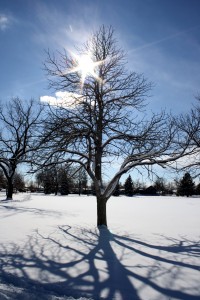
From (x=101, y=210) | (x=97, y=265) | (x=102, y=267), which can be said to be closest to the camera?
(x=102, y=267)

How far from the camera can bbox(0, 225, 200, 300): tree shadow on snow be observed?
4.82 metres

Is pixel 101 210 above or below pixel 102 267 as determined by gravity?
above

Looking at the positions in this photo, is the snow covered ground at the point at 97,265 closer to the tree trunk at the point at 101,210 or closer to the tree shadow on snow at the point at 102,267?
the tree shadow on snow at the point at 102,267

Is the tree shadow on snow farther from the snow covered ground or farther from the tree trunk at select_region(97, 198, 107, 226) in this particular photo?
the tree trunk at select_region(97, 198, 107, 226)

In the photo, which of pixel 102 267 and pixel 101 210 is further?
pixel 101 210

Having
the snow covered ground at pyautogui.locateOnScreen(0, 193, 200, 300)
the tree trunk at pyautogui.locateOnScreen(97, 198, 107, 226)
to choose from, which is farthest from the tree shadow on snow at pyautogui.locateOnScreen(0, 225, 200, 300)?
the tree trunk at pyautogui.locateOnScreen(97, 198, 107, 226)

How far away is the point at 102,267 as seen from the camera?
610cm

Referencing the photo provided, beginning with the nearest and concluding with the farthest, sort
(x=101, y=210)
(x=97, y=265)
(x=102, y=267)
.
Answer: (x=102, y=267) → (x=97, y=265) → (x=101, y=210)

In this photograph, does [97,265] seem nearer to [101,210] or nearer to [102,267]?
[102,267]

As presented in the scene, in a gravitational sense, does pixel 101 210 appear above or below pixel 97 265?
above

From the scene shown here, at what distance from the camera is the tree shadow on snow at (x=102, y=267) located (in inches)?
190

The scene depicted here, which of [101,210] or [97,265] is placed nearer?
[97,265]

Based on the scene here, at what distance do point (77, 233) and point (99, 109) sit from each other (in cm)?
540

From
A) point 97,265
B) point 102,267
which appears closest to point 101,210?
point 97,265
